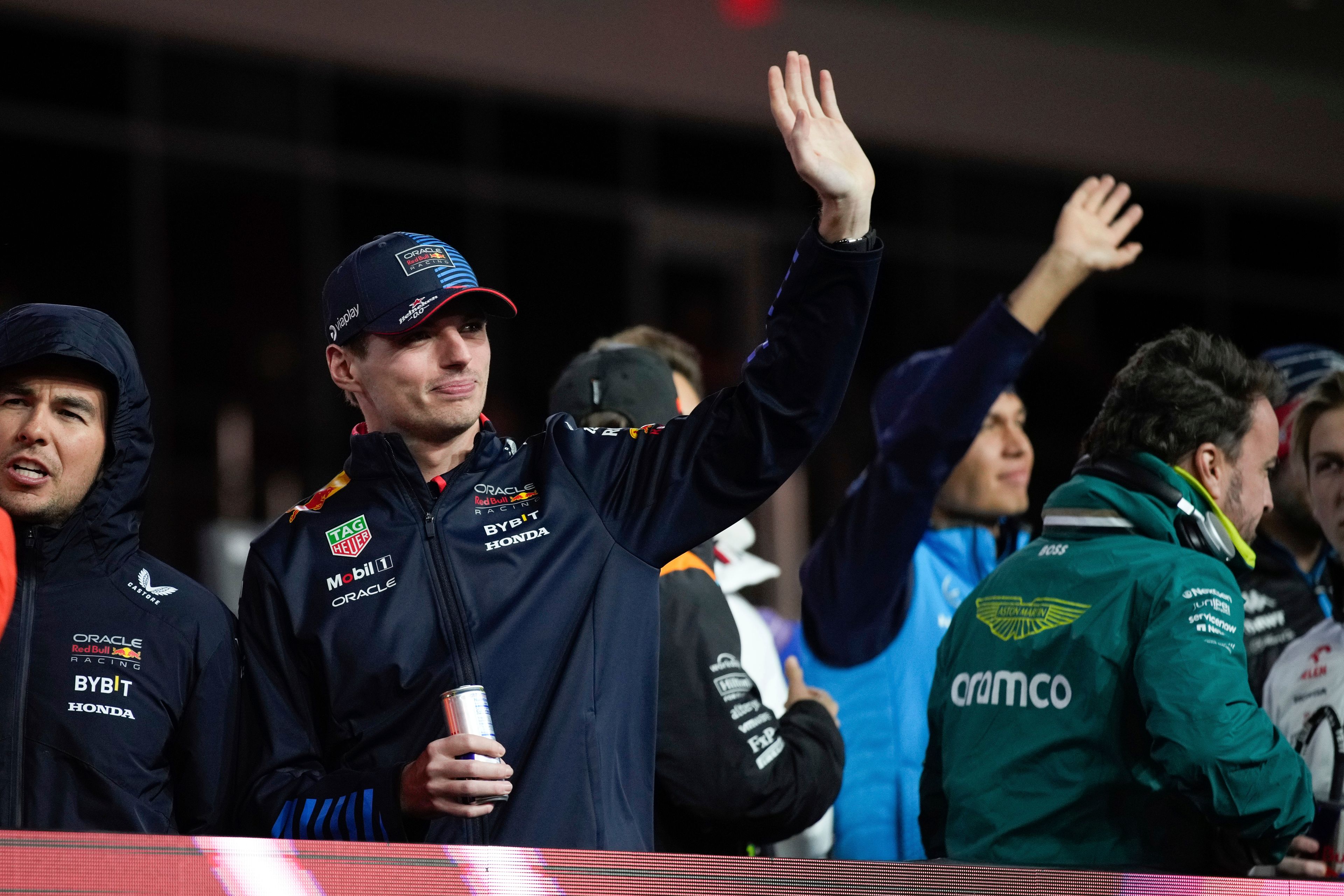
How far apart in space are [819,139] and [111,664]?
5.20ft

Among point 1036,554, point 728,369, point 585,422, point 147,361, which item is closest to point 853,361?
point 1036,554

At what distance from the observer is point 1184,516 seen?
3199mm

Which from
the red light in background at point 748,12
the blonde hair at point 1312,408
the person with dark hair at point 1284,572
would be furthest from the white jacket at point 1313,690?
the red light in background at point 748,12

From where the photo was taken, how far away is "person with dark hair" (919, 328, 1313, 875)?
9.36 feet

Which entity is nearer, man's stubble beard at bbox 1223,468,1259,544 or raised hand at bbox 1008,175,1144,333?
man's stubble beard at bbox 1223,468,1259,544

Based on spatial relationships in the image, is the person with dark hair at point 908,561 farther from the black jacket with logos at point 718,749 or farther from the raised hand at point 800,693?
the black jacket with logos at point 718,749

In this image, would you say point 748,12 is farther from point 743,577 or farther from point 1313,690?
point 1313,690

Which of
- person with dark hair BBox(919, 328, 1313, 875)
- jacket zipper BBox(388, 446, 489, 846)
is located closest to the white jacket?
person with dark hair BBox(919, 328, 1313, 875)

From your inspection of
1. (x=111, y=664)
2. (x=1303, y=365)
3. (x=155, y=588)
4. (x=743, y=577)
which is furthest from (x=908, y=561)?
(x=111, y=664)

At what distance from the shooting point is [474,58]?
13406 millimetres

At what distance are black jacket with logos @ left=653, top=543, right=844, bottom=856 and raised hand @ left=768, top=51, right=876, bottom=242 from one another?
849 millimetres

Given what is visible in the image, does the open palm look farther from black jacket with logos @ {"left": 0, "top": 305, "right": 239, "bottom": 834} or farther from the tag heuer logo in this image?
black jacket with logos @ {"left": 0, "top": 305, "right": 239, "bottom": 834}

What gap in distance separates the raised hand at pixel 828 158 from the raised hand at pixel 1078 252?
1.22 metres

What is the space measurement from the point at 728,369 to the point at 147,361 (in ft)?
16.6
